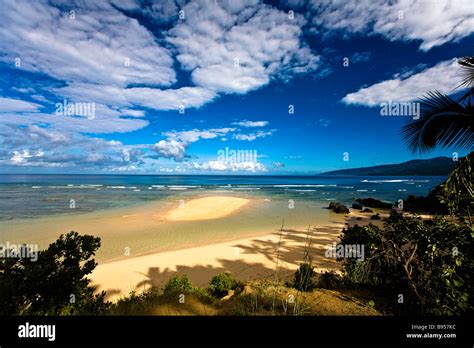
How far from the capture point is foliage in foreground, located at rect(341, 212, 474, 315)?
9.45 ft

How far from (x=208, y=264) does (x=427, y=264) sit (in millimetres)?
7439

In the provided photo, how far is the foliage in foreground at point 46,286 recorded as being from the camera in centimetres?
310

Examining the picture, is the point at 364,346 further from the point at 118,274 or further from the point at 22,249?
the point at 118,274

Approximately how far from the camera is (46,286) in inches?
134

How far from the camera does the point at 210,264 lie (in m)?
8.91

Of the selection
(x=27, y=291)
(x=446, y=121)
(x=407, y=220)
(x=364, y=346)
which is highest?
(x=446, y=121)

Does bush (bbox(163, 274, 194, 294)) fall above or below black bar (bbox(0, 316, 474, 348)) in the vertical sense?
below

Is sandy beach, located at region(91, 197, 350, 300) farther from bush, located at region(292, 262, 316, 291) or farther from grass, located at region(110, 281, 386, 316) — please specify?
grass, located at region(110, 281, 386, 316)

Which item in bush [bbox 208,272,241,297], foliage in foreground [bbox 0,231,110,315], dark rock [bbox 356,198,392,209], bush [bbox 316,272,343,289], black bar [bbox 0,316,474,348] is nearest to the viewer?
black bar [bbox 0,316,474,348]

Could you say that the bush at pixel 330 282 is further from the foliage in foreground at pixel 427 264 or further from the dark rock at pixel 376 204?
the dark rock at pixel 376 204

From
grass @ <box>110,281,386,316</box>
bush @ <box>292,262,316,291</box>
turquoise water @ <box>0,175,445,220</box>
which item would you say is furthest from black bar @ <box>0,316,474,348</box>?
turquoise water @ <box>0,175,445,220</box>

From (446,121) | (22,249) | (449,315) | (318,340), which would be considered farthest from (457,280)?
(22,249)

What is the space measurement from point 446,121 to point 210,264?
8.73m

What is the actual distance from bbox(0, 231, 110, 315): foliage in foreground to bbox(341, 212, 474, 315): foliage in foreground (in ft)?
16.8
